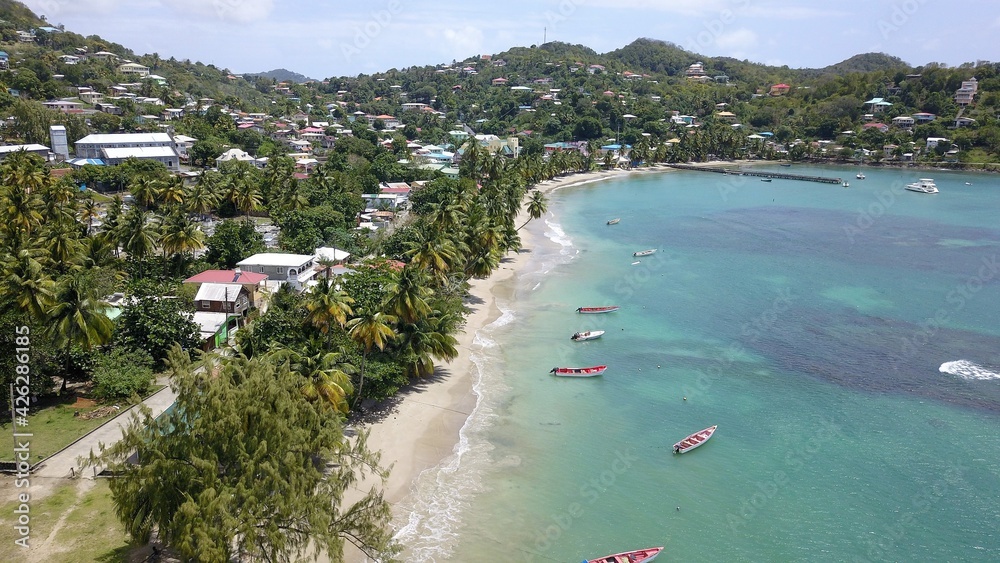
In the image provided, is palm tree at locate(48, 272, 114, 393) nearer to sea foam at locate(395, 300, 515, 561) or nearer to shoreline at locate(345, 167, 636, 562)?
shoreline at locate(345, 167, 636, 562)

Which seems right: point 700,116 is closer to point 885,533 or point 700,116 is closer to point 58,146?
point 58,146

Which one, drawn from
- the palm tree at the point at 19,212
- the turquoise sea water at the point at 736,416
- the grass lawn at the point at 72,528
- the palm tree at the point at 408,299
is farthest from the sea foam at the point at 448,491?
the palm tree at the point at 19,212

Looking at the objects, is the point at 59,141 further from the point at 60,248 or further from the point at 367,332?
the point at 367,332

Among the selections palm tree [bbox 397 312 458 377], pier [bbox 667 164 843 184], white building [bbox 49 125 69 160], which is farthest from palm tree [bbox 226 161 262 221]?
pier [bbox 667 164 843 184]

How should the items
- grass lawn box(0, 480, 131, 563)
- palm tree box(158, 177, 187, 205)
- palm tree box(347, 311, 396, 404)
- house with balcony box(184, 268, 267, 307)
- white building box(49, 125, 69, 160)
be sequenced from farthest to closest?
white building box(49, 125, 69, 160) < palm tree box(158, 177, 187, 205) < house with balcony box(184, 268, 267, 307) < palm tree box(347, 311, 396, 404) < grass lawn box(0, 480, 131, 563)

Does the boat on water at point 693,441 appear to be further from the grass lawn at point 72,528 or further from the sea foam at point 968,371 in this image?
the grass lawn at point 72,528

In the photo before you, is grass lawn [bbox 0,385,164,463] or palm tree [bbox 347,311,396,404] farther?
palm tree [bbox 347,311,396,404]

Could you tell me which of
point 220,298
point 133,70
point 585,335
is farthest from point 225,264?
point 133,70
